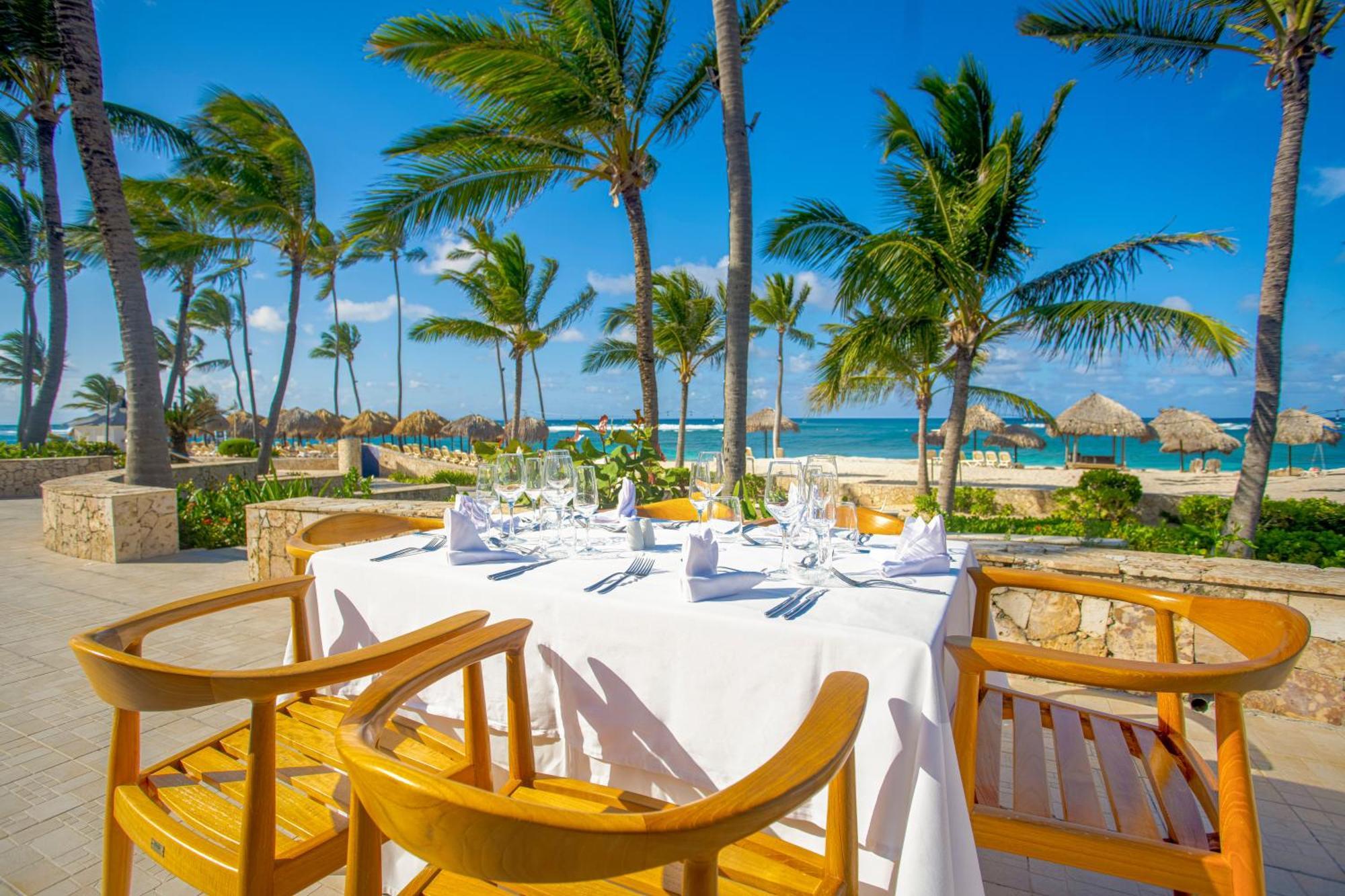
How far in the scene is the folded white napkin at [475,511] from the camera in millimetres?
1979

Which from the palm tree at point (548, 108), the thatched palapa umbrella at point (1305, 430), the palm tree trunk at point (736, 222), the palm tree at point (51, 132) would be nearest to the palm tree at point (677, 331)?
the palm tree at point (548, 108)

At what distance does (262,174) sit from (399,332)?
55.3 feet

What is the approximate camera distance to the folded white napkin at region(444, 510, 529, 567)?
1734 mm

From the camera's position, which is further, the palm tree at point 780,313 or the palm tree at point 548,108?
the palm tree at point 780,313

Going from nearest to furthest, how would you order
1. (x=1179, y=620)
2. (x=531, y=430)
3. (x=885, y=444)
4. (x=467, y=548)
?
(x=467, y=548)
(x=1179, y=620)
(x=531, y=430)
(x=885, y=444)

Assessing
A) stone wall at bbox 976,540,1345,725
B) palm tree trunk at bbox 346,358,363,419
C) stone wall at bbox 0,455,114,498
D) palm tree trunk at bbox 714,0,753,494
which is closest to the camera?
stone wall at bbox 976,540,1345,725

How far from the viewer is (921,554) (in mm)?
1670

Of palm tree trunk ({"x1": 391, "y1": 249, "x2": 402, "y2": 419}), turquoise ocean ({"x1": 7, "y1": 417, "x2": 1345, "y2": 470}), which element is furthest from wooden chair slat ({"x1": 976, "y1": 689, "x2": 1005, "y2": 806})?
palm tree trunk ({"x1": 391, "y1": 249, "x2": 402, "y2": 419})

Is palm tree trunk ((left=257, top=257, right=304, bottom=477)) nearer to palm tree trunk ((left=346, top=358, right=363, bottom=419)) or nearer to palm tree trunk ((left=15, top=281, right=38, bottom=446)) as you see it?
palm tree trunk ((left=15, top=281, right=38, bottom=446))

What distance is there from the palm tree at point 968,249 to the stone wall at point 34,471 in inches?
467

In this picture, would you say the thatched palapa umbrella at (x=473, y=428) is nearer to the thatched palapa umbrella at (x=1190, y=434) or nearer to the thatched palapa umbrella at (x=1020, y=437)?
the thatched palapa umbrella at (x=1020, y=437)

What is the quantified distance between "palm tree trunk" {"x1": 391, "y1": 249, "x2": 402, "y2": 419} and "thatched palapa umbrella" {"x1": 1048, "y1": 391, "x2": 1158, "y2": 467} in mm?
26467

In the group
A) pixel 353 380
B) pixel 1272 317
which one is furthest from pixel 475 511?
pixel 353 380

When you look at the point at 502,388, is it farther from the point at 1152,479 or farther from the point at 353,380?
the point at 1152,479
